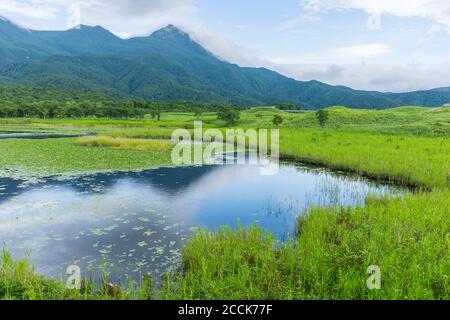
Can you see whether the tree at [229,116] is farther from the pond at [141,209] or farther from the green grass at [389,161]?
the pond at [141,209]

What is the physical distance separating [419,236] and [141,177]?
62.3 ft

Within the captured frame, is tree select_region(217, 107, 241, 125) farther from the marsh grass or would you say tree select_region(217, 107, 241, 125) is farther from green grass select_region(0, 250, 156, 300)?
green grass select_region(0, 250, 156, 300)

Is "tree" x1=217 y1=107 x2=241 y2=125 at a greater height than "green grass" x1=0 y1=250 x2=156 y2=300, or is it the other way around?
"tree" x1=217 y1=107 x2=241 y2=125

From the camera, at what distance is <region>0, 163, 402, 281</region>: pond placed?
11141 mm

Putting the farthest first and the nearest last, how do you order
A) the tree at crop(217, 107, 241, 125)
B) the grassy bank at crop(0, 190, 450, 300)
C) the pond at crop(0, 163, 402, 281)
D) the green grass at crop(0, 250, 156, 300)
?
the tree at crop(217, 107, 241, 125) → the pond at crop(0, 163, 402, 281) → the grassy bank at crop(0, 190, 450, 300) → the green grass at crop(0, 250, 156, 300)

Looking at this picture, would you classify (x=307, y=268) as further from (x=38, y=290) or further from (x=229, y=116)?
(x=229, y=116)

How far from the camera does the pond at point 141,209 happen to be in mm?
11141

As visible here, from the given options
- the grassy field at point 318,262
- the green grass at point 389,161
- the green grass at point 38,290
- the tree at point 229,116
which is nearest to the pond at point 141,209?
the grassy field at point 318,262

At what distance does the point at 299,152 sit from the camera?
33.9 m

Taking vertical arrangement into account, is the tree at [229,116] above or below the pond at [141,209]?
above

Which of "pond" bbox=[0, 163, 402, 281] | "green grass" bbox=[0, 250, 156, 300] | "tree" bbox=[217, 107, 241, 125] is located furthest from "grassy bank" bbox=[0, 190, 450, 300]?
"tree" bbox=[217, 107, 241, 125]

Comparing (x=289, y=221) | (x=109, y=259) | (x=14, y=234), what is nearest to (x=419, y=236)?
(x=289, y=221)

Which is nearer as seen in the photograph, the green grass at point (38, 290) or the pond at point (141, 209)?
the green grass at point (38, 290)
